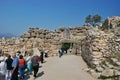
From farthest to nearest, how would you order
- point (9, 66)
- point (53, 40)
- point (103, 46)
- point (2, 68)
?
point (53, 40) < point (103, 46) < point (9, 66) < point (2, 68)

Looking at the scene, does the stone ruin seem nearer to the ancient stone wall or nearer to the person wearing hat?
the ancient stone wall

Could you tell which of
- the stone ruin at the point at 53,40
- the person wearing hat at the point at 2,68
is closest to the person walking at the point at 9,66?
the person wearing hat at the point at 2,68

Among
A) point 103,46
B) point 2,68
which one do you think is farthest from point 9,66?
point 103,46

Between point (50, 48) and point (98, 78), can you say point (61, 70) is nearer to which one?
point (98, 78)

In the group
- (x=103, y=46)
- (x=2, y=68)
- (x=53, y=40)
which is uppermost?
(x=53, y=40)

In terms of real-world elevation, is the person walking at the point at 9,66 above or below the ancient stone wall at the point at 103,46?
below

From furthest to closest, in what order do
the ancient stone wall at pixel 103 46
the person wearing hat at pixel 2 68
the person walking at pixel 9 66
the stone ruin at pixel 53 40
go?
1. the stone ruin at pixel 53 40
2. the ancient stone wall at pixel 103 46
3. the person walking at pixel 9 66
4. the person wearing hat at pixel 2 68

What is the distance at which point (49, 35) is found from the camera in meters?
33.1

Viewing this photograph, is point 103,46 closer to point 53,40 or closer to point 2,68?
point 2,68

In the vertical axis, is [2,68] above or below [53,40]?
below

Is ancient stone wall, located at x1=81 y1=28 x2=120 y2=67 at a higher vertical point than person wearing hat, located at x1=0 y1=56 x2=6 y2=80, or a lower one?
higher

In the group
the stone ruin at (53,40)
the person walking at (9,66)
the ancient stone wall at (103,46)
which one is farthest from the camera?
the stone ruin at (53,40)

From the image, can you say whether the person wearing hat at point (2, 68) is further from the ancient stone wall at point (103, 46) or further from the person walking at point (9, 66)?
the ancient stone wall at point (103, 46)

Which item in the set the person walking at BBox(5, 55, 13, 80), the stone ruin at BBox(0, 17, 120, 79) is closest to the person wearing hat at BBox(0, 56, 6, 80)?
the person walking at BBox(5, 55, 13, 80)
